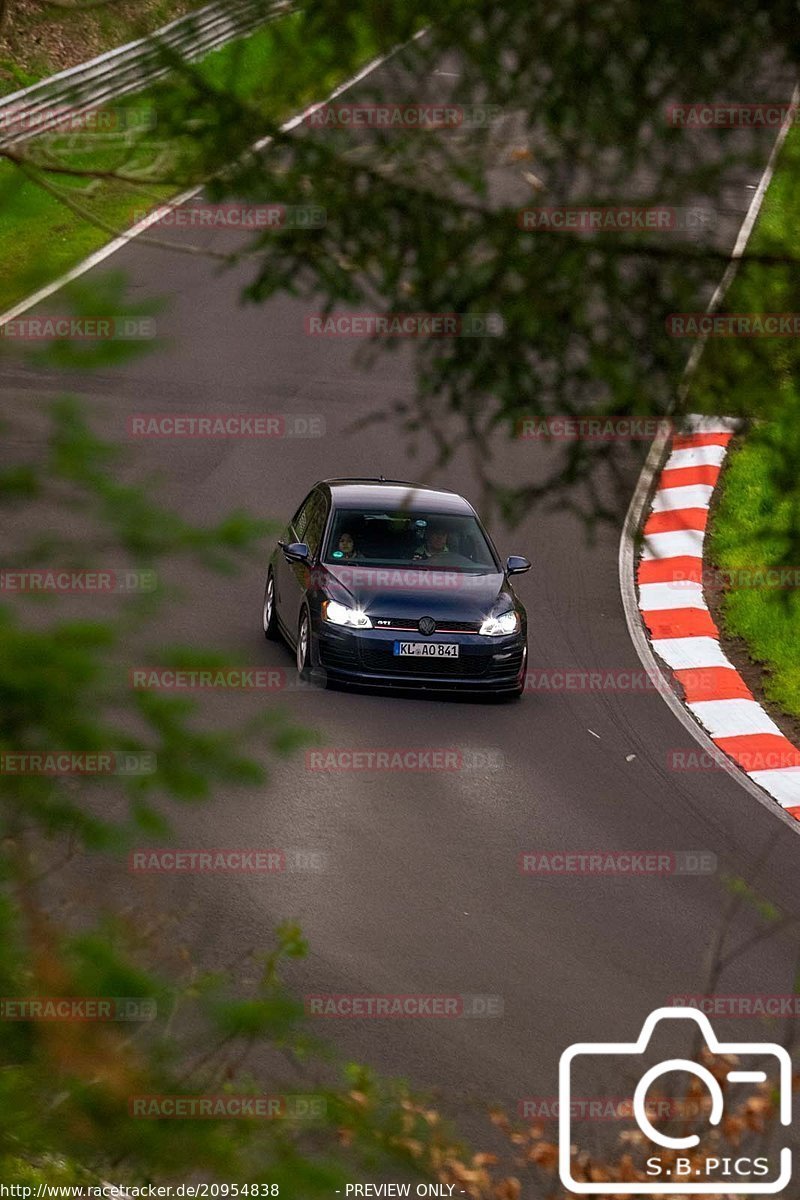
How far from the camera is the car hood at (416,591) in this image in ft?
45.4

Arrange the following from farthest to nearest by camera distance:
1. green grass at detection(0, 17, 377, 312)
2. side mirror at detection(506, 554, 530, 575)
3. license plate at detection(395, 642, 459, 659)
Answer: side mirror at detection(506, 554, 530, 575) → license plate at detection(395, 642, 459, 659) → green grass at detection(0, 17, 377, 312)

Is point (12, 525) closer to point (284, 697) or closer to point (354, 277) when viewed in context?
point (354, 277)

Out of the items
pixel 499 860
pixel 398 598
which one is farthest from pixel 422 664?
pixel 499 860

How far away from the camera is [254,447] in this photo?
67.5 feet

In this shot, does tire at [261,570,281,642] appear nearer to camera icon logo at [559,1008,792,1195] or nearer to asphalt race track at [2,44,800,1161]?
asphalt race track at [2,44,800,1161]

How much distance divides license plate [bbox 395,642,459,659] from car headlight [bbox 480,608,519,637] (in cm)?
30

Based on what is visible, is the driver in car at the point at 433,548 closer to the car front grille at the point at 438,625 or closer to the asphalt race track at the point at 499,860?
the car front grille at the point at 438,625

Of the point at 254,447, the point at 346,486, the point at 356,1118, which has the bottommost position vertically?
the point at 254,447

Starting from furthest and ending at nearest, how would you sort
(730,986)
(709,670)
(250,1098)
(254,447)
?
(254,447) → (709,670) → (730,986) → (250,1098)

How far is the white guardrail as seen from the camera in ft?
15.5

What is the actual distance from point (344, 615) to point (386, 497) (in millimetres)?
1632

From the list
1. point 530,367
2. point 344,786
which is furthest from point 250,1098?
point 344,786

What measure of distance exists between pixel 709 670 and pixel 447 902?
5.81m

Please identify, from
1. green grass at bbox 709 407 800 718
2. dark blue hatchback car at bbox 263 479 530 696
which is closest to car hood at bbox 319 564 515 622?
dark blue hatchback car at bbox 263 479 530 696
